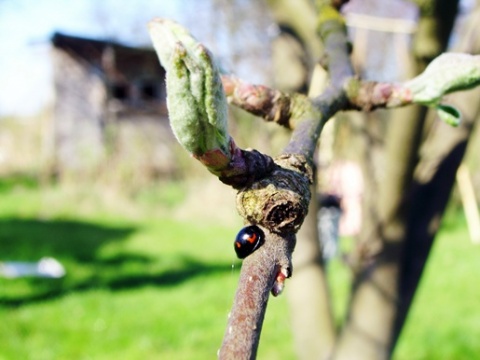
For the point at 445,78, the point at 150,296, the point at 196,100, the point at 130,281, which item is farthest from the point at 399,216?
the point at 130,281

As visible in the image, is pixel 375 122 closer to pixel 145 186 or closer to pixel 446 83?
pixel 446 83

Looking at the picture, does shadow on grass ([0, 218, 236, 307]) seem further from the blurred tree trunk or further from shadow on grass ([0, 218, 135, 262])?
the blurred tree trunk

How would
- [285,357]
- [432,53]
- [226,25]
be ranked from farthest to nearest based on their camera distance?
1. [226,25]
2. [285,357]
3. [432,53]

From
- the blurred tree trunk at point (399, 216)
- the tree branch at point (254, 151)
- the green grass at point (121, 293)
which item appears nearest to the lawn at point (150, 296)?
the green grass at point (121, 293)

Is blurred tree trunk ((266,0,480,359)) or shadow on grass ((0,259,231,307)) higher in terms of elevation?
blurred tree trunk ((266,0,480,359))

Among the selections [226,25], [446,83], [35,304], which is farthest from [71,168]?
[446,83]

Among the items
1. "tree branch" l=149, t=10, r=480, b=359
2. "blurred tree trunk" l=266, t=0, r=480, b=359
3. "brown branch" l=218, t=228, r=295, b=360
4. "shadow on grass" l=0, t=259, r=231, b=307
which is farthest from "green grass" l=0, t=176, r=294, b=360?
"brown branch" l=218, t=228, r=295, b=360

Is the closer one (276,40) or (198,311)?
(276,40)
